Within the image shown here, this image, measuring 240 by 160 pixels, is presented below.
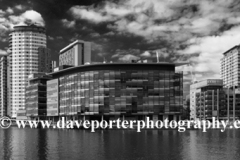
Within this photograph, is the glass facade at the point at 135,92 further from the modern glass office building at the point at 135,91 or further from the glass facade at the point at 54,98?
the glass facade at the point at 54,98

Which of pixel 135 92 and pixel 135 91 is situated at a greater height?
pixel 135 91

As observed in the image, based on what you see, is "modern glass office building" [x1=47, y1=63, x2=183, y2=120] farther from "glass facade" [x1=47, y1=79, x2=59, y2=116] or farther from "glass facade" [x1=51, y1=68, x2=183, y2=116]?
"glass facade" [x1=47, y1=79, x2=59, y2=116]

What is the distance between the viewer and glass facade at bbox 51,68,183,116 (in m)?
158

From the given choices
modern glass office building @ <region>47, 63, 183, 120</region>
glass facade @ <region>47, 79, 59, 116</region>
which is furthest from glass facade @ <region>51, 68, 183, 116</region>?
glass facade @ <region>47, 79, 59, 116</region>

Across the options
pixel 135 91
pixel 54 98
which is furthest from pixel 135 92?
pixel 54 98

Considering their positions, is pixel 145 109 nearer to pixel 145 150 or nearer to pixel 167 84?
pixel 167 84

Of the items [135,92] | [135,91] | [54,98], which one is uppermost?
[135,91]

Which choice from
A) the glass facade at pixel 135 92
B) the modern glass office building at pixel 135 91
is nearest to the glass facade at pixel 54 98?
the modern glass office building at pixel 135 91

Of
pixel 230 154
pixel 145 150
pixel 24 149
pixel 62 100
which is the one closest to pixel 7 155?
pixel 24 149

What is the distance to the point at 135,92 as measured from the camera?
160 meters

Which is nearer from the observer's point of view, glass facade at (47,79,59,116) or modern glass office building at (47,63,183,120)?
modern glass office building at (47,63,183,120)

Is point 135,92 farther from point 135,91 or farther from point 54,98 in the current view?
point 54,98

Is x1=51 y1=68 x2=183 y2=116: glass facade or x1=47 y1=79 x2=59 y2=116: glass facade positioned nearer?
x1=51 y1=68 x2=183 y2=116: glass facade

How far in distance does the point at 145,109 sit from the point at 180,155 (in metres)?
93.0
